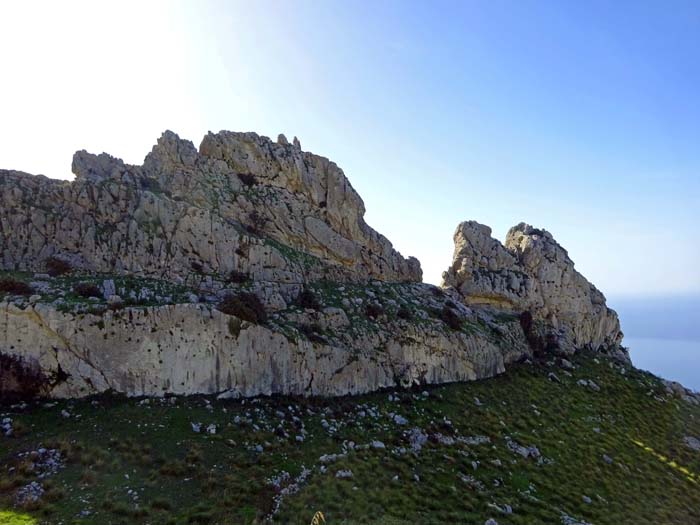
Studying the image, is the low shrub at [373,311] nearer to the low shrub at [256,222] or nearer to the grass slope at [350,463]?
the grass slope at [350,463]

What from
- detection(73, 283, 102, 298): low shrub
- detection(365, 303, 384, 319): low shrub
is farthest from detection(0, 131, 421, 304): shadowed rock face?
detection(365, 303, 384, 319): low shrub

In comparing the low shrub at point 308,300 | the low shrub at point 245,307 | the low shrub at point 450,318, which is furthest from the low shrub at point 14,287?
the low shrub at point 450,318

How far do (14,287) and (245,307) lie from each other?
1596cm

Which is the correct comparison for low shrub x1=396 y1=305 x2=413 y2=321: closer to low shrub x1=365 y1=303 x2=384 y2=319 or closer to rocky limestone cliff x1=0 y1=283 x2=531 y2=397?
rocky limestone cliff x1=0 y1=283 x2=531 y2=397

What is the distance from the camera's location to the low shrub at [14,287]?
2686 centimetres

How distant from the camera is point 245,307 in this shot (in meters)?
32.0

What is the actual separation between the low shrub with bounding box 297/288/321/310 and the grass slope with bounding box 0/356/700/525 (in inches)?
370

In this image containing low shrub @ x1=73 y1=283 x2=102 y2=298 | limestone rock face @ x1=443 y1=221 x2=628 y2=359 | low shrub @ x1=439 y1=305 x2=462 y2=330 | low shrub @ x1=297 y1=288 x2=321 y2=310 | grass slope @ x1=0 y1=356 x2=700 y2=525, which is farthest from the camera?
limestone rock face @ x1=443 y1=221 x2=628 y2=359

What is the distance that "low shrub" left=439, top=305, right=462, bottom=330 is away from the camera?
44875 mm

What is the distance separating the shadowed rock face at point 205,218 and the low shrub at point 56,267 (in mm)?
797

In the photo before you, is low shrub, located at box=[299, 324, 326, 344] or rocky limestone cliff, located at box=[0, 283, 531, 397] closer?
rocky limestone cliff, located at box=[0, 283, 531, 397]

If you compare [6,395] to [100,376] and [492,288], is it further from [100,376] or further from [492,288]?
[492,288]

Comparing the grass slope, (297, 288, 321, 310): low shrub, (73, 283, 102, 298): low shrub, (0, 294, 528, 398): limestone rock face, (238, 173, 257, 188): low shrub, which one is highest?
(238, 173, 257, 188): low shrub

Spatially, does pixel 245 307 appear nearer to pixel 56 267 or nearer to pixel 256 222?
pixel 256 222
